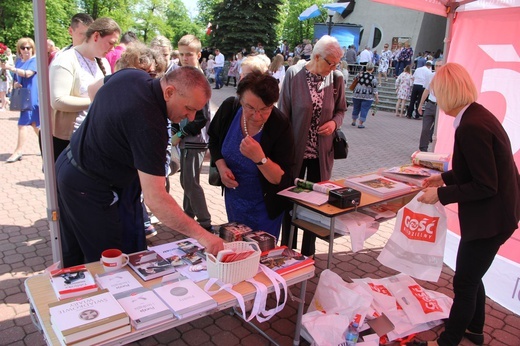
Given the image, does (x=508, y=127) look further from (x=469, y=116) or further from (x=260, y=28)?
(x=260, y=28)

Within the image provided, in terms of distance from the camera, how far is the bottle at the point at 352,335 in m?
2.34

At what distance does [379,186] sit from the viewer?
3.09m

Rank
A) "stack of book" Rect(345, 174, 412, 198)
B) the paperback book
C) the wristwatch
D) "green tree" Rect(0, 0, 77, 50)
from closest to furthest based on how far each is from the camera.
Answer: the paperback book < the wristwatch < "stack of book" Rect(345, 174, 412, 198) < "green tree" Rect(0, 0, 77, 50)

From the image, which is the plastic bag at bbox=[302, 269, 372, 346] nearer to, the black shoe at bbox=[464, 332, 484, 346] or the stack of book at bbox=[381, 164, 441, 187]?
the black shoe at bbox=[464, 332, 484, 346]

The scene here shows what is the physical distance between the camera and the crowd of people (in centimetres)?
178

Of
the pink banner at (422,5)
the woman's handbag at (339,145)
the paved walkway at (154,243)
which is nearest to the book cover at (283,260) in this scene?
the paved walkway at (154,243)

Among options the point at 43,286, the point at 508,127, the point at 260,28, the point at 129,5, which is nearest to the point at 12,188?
the point at 43,286

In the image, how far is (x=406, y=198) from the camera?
335cm

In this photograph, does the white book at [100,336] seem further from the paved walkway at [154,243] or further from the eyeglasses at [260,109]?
the eyeglasses at [260,109]

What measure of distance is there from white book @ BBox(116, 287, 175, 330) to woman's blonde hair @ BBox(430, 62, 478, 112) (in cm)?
182

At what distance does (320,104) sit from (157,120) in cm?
190

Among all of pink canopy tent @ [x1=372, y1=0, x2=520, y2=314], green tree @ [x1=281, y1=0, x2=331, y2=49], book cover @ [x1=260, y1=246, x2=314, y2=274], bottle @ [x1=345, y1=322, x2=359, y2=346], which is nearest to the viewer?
book cover @ [x1=260, y1=246, x2=314, y2=274]

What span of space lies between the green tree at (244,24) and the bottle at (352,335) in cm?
2459

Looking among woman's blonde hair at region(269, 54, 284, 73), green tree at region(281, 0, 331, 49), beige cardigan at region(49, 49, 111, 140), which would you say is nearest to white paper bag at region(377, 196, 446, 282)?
beige cardigan at region(49, 49, 111, 140)
